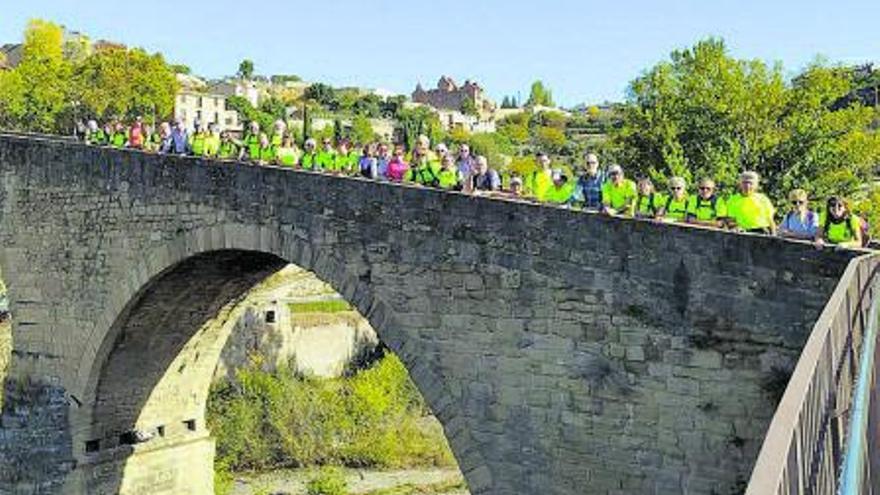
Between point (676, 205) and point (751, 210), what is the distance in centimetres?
76

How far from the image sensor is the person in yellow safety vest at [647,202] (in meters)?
9.06

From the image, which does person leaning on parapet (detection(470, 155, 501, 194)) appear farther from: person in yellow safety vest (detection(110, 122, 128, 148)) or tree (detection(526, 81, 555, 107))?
tree (detection(526, 81, 555, 107))

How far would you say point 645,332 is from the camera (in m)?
8.99

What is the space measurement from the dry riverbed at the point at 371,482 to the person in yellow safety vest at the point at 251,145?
424 inches

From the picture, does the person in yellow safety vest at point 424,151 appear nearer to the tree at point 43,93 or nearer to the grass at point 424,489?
the grass at point 424,489

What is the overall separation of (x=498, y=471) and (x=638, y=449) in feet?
4.88

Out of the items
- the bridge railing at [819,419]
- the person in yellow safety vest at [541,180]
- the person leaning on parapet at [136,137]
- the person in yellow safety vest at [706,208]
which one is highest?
the person leaning on parapet at [136,137]

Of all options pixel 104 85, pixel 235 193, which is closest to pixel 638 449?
pixel 235 193

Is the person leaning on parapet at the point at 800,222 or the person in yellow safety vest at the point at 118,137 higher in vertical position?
the person in yellow safety vest at the point at 118,137

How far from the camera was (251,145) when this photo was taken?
43.9 feet

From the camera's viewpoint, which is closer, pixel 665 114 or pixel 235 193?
pixel 235 193

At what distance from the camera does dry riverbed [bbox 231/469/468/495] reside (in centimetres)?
2272

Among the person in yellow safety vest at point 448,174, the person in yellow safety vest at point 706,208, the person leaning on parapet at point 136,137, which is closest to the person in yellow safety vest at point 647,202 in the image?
the person in yellow safety vest at point 706,208

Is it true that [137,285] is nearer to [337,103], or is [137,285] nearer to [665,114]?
[665,114]
